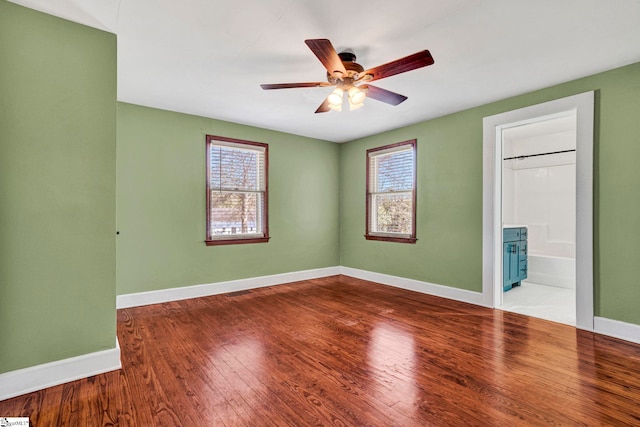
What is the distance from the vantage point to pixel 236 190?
4719 mm

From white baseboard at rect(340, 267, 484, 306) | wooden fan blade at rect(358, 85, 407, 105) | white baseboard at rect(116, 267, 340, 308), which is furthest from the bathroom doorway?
white baseboard at rect(116, 267, 340, 308)

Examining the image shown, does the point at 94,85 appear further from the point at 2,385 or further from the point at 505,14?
the point at 505,14

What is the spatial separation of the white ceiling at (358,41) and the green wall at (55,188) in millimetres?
247

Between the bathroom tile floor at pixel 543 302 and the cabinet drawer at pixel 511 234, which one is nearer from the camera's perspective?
the bathroom tile floor at pixel 543 302

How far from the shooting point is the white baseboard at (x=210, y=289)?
389 centimetres

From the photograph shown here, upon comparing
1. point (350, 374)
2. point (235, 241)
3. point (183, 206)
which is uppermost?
point (183, 206)

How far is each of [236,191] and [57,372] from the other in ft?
9.81

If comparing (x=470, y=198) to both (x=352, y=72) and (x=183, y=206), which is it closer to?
(x=352, y=72)

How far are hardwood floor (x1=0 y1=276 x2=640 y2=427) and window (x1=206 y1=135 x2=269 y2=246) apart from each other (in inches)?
55.4

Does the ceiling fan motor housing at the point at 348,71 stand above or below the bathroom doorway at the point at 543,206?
above

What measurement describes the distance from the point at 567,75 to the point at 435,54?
1.51 metres

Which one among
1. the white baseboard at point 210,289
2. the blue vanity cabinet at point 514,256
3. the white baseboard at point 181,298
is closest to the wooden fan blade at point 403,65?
the white baseboard at point 181,298

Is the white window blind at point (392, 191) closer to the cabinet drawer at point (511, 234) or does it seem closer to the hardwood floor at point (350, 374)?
the cabinet drawer at point (511, 234)

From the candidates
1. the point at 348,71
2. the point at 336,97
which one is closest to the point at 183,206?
the point at 336,97
